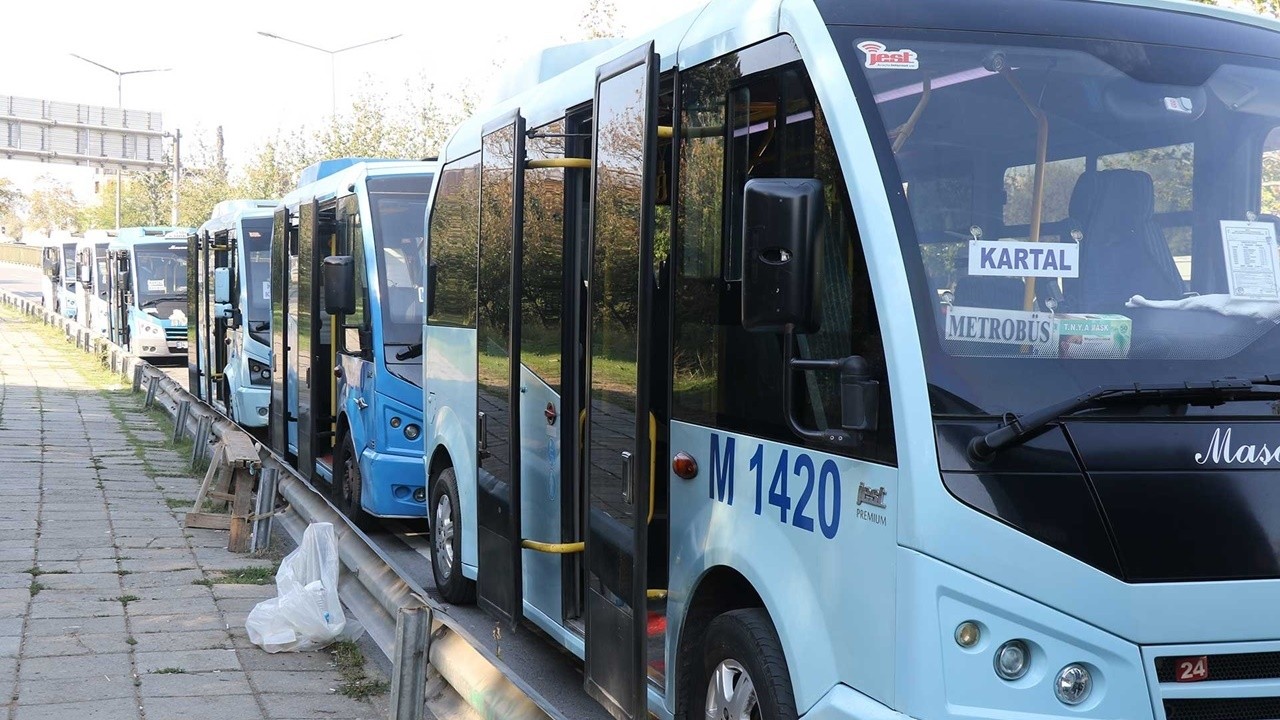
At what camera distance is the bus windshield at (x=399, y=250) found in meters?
11.0

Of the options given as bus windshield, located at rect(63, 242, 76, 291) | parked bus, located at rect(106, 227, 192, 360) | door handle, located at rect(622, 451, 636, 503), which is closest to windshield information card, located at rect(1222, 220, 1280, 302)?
door handle, located at rect(622, 451, 636, 503)

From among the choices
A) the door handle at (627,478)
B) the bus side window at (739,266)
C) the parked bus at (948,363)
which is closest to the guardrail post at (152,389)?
the door handle at (627,478)

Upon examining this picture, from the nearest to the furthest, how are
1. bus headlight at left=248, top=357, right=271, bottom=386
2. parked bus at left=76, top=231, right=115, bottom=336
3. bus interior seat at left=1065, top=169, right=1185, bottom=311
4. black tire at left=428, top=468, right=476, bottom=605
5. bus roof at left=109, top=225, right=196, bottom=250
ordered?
1. bus interior seat at left=1065, top=169, right=1185, bottom=311
2. black tire at left=428, top=468, right=476, bottom=605
3. bus headlight at left=248, top=357, right=271, bottom=386
4. bus roof at left=109, top=225, right=196, bottom=250
5. parked bus at left=76, top=231, right=115, bottom=336

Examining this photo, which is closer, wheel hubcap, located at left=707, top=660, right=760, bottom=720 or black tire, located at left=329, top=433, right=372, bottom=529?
wheel hubcap, located at left=707, top=660, right=760, bottom=720

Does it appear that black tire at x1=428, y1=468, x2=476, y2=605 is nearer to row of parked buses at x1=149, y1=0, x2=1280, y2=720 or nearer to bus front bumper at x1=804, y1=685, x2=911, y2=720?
row of parked buses at x1=149, y1=0, x2=1280, y2=720

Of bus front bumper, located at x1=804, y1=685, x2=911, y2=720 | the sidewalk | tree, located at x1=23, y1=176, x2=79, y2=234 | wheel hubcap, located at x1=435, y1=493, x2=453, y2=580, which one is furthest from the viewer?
tree, located at x1=23, y1=176, x2=79, y2=234

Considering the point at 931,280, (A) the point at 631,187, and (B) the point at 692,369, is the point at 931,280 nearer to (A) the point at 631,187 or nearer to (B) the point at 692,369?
(B) the point at 692,369

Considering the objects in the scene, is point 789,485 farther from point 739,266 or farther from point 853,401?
point 739,266

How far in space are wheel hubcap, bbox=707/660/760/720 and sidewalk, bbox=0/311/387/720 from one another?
2.12m

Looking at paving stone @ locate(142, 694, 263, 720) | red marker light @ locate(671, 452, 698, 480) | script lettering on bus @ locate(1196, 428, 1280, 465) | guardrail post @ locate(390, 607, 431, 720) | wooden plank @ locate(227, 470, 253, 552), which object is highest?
script lettering on bus @ locate(1196, 428, 1280, 465)

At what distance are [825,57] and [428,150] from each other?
101 ft

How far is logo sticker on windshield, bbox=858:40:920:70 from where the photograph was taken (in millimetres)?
4066

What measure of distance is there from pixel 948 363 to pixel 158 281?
28.7 metres

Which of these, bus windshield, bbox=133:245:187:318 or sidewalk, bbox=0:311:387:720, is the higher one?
bus windshield, bbox=133:245:187:318
